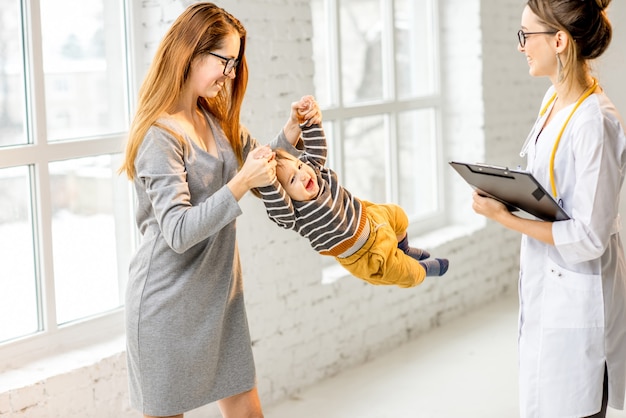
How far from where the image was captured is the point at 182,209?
7.91ft

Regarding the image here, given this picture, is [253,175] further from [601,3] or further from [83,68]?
[83,68]

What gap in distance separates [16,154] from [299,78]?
1417 mm

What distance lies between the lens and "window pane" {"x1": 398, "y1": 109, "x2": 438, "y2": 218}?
536 centimetres

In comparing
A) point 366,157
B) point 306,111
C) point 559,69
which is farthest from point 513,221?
point 366,157

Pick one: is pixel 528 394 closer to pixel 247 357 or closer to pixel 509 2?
pixel 247 357

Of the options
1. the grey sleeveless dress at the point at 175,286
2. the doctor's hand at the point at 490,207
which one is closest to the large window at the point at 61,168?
the grey sleeveless dress at the point at 175,286

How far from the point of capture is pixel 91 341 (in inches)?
138

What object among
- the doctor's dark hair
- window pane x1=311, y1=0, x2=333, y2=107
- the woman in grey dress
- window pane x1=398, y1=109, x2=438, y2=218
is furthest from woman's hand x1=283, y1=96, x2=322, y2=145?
window pane x1=398, y1=109, x2=438, y2=218

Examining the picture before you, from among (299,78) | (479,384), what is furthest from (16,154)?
(479,384)

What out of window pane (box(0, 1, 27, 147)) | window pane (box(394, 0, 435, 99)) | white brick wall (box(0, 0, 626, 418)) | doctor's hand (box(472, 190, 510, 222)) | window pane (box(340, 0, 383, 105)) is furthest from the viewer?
window pane (box(394, 0, 435, 99))

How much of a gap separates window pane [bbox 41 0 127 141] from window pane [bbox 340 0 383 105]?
1516 mm

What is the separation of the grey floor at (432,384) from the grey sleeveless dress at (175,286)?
1.44m

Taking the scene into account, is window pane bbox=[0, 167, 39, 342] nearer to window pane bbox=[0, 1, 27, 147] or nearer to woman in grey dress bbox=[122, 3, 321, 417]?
window pane bbox=[0, 1, 27, 147]

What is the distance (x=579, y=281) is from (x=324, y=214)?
30.5 inches
